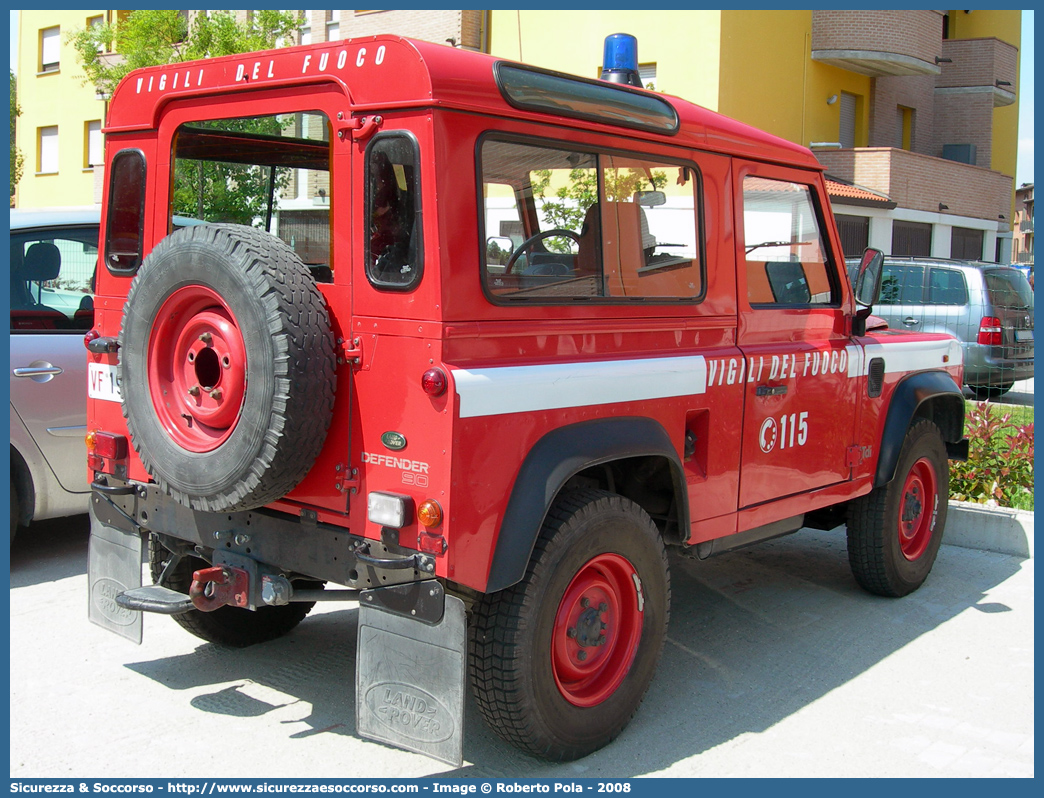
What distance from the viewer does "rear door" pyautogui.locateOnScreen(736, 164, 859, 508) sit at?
14.2ft

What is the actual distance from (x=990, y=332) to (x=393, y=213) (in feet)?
36.2

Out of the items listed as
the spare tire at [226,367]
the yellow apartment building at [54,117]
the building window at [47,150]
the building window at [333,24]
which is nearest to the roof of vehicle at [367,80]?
the spare tire at [226,367]

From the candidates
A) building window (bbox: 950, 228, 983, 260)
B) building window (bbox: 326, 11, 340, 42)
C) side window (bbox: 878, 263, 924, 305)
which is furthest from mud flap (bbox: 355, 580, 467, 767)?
building window (bbox: 950, 228, 983, 260)

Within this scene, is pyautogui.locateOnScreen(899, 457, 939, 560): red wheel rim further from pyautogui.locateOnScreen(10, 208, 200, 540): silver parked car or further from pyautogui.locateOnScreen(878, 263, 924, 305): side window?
pyautogui.locateOnScreen(878, 263, 924, 305): side window

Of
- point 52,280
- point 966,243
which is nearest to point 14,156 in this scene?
point 52,280

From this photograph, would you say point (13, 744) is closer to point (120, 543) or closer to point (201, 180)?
point (120, 543)

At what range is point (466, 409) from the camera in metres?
3.03

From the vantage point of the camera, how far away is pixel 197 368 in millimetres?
3420

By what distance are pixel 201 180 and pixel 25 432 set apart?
7.15ft

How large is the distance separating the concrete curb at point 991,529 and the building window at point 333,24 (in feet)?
65.9

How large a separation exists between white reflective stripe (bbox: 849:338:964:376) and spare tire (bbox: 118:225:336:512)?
2.96 meters

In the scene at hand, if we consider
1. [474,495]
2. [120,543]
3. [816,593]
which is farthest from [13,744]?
[816,593]

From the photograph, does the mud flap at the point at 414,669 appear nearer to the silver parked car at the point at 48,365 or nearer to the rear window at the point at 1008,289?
the silver parked car at the point at 48,365

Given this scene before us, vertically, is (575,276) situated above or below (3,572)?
above
